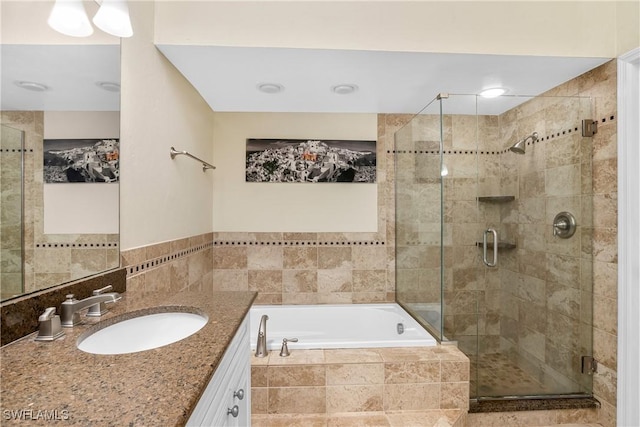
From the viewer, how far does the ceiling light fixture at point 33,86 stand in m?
0.88

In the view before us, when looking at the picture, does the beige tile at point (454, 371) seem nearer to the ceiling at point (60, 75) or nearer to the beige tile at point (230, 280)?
the beige tile at point (230, 280)

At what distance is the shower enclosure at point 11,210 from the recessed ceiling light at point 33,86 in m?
0.14

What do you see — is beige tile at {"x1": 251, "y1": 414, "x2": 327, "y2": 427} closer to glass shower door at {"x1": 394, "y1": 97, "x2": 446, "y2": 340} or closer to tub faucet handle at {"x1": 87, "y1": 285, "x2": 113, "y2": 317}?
glass shower door at {"x1": 394, "y1": 97, "x2": 446, "y2": 340}

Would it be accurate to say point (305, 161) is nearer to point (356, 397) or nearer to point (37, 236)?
point (356, 397)

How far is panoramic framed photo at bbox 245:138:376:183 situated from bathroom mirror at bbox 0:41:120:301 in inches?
61.5

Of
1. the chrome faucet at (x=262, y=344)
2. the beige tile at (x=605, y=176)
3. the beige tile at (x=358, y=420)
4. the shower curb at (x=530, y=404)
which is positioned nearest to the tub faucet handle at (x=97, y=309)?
the chrome faucet at (x=262, y=344)

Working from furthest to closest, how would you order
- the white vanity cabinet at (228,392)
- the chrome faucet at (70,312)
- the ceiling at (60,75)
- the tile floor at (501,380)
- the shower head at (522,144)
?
the shower head at (522,144), the tile floor at (501,380), the chrome faucet at (70,312), the ceiling at (60,75), the white vanity cabinet at (228,392)

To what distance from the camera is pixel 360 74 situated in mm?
2070

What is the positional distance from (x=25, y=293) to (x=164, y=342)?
427 millimetres

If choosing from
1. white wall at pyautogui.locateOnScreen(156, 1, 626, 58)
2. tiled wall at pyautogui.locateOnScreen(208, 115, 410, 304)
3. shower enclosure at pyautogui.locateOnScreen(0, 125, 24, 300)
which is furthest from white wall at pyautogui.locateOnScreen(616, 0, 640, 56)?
shower enclosure at pyautogui.locateOnScreen(0, 125, 24, 300)

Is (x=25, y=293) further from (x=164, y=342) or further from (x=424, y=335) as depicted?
(x=424, y=335)

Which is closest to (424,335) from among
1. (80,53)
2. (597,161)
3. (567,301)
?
(567,301)

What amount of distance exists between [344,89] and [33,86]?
182 cm

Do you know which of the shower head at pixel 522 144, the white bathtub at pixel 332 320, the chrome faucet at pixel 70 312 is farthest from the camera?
the white bathtub at pixel 332 320
